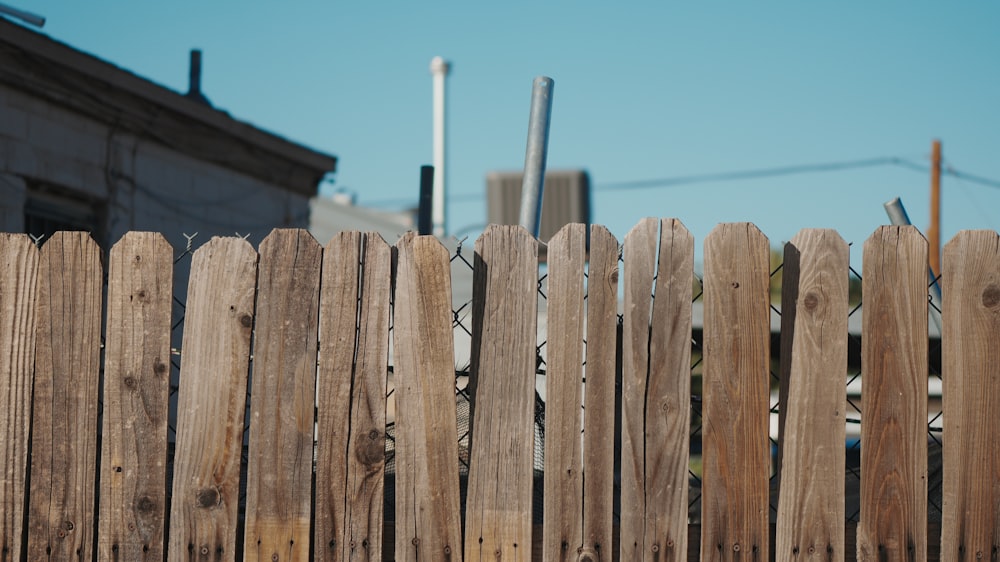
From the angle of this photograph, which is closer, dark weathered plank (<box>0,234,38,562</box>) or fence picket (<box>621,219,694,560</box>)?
fence picket (<box>621,219,694,560</box>)

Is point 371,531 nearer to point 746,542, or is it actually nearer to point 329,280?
point 329,280

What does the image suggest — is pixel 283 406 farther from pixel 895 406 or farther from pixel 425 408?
pixel 895 406

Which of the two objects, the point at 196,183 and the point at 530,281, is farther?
the point at 196,183

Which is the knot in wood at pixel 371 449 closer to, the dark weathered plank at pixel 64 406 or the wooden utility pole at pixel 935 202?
the dark weathered plank at pixel 64 406

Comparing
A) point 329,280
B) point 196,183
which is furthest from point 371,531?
point 196,183

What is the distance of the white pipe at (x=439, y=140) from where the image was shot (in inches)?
717

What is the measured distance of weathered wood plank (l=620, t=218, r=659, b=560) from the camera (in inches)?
114

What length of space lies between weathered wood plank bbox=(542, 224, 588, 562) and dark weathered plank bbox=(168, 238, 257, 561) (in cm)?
87

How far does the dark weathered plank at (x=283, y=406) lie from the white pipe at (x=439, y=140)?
49.4 ft

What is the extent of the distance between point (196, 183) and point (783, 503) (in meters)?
→ 7.80

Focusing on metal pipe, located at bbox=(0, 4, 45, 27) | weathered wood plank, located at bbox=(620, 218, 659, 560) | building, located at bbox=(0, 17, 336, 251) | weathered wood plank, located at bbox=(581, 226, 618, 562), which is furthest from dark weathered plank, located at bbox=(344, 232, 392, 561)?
building, located at bbox=(0, 17, 336, 251)

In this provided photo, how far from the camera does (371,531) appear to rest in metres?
2.94

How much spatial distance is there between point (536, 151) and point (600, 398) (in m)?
1.04

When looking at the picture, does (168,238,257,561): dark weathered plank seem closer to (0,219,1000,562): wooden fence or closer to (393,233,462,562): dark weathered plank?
(0,219,1000,562): wooden fence
